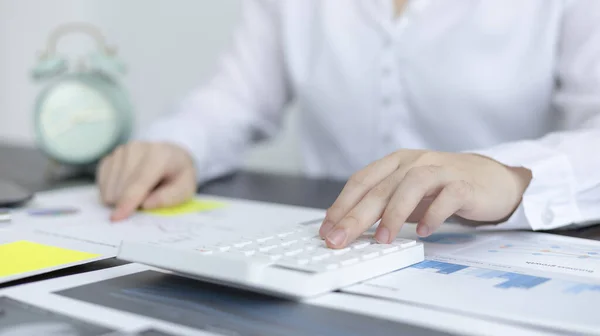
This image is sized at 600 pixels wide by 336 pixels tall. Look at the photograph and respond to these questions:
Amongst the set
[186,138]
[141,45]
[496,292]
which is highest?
[141,45]

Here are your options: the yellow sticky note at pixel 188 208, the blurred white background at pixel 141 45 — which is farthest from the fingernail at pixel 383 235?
the blurred white background at pixel 141 45

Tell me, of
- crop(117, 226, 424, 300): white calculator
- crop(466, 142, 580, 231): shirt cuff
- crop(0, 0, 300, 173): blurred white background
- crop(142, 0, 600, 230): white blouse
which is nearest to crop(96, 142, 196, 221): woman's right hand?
crop(142, 0, 600, 230): white blouse

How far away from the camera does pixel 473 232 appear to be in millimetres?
702

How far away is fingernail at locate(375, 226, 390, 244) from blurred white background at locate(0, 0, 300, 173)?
1481mm

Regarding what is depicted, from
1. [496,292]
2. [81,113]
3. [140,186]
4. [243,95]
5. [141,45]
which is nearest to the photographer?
[496,292]

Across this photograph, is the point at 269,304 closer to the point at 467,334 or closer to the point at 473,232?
the point at 467,334

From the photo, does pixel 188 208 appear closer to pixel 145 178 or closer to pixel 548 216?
pixel 145 178

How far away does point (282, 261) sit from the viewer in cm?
49

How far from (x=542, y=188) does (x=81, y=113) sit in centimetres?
73

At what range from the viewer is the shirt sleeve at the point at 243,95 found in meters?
1.25

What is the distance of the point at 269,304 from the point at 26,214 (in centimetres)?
47

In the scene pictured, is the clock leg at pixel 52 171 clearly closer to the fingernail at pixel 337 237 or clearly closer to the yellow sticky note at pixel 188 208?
the yellow sticky note at pixel 188 208

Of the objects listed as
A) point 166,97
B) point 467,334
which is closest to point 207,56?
point 166,97

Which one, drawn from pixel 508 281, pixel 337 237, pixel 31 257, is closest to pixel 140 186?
pixel 31 257
